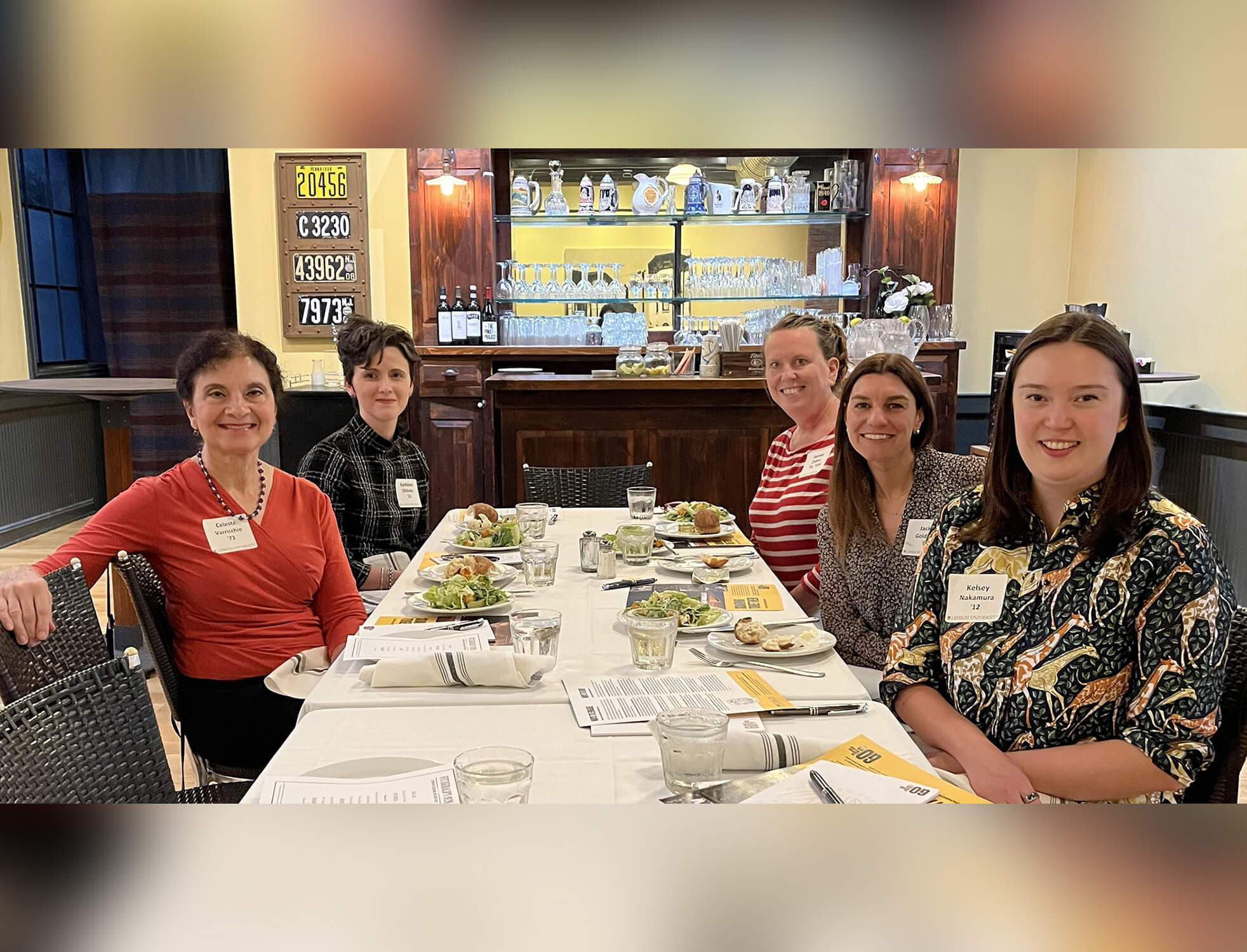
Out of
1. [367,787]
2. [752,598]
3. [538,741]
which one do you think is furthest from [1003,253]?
[367,787]

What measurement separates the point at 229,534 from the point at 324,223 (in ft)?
16.4

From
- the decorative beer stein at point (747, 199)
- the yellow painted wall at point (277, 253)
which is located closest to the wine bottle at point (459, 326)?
the yellow painted wall at point (277, 253)

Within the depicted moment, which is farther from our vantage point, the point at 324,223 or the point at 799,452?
the point at 324,223

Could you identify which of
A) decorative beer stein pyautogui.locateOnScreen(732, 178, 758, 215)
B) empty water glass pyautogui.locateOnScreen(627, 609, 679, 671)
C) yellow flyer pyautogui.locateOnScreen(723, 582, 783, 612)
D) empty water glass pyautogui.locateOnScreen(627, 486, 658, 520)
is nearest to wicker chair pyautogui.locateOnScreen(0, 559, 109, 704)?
empty water glass pyautogui.locateOnScreen(627, 609, 679, 671)

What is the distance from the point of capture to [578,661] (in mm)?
1675

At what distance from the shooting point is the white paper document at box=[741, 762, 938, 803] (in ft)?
2.90

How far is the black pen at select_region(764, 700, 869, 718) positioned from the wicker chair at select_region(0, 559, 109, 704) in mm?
→ 1203

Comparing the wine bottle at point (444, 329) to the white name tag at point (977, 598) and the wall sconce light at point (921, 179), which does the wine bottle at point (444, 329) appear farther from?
the white name tag at point (977, 598)

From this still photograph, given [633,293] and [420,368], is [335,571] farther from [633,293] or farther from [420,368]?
[633,293]

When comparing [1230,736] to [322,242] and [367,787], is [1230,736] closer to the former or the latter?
[367,787]

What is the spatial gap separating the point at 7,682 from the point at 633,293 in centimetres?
547

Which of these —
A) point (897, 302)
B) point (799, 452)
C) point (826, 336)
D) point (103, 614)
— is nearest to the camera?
point (799, 452)

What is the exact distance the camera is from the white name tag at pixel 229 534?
2.09 m

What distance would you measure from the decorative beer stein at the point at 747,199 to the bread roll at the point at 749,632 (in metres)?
5.32
